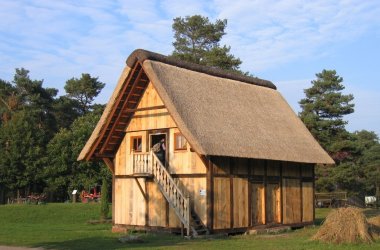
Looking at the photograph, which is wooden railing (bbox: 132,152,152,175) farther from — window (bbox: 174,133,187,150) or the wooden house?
window (bbox: 174,133,187,150)

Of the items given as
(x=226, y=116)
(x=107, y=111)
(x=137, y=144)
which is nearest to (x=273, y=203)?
(x=226, y=116)

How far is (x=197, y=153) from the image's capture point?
860 inches

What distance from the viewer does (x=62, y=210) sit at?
3831cm

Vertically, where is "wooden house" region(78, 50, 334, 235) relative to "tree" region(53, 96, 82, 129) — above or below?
below

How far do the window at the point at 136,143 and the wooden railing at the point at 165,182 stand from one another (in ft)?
2.70

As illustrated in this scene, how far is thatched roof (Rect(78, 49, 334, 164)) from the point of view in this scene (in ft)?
74.8

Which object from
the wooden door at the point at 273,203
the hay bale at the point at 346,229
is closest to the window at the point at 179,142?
the wooden door at the point at 273,203

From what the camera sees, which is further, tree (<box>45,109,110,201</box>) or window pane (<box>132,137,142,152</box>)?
tree (<box>45,109,110,201</box>)

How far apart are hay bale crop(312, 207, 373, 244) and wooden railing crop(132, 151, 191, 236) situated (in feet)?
18.0

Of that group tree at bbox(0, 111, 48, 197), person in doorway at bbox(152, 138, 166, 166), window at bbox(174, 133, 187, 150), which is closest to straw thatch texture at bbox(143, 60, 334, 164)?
window at bbox(174, 133, 187, 150)

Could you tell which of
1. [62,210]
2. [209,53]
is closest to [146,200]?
[62,210]

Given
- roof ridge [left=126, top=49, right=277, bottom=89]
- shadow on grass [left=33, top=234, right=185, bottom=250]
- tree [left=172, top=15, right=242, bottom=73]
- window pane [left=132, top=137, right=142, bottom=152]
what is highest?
tree [left=172, top=15, right=242, bottom=73]

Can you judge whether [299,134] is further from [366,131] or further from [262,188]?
[366,131]

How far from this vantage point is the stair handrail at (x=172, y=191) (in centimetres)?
2219
